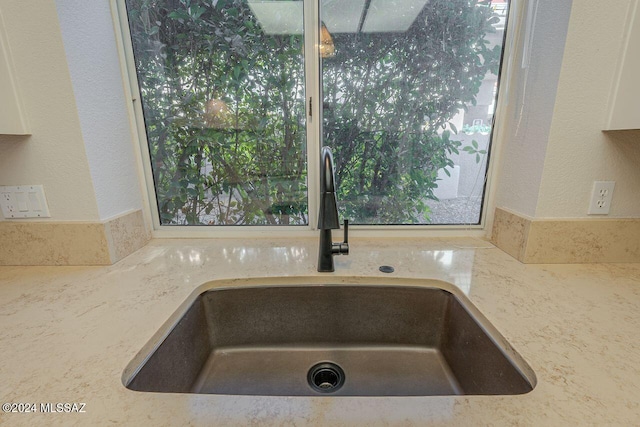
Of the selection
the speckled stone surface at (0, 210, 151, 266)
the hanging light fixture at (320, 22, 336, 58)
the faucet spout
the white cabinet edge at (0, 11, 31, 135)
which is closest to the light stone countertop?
the speckled stone surface at (0, 210, 151, 266)

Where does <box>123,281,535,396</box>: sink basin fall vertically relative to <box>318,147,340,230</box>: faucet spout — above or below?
below

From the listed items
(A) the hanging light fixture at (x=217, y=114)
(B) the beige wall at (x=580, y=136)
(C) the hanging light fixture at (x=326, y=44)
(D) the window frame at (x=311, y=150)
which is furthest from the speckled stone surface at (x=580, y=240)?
(A) the hanging light fixture at (x=217, y=114)

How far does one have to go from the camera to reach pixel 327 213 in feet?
2.55

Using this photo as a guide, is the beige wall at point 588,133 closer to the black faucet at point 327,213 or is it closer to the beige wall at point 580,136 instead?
the beige wall at point 580,136

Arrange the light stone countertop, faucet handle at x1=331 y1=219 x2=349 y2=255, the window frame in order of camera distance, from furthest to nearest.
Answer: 1. the window frame
2. faucet handle at x1=331 y1=219 x2=349 y2=255
3. the light stone countertop

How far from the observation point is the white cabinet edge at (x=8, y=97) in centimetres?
75

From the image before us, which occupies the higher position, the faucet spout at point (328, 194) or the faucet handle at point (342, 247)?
the faucet spout at point (328, 194)

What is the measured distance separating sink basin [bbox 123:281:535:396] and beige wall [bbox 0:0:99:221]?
20.4 inches

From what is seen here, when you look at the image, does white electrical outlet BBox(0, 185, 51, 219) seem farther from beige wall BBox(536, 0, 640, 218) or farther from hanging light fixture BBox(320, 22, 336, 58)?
beige wall BBox(536, 0, 640, 218)

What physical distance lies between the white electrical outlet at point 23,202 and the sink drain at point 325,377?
935 mm

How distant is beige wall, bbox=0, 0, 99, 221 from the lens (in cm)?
75

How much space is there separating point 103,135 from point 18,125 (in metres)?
0.19

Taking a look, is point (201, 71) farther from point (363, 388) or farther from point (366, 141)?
point (363, 388)

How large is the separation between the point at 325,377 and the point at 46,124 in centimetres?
106
